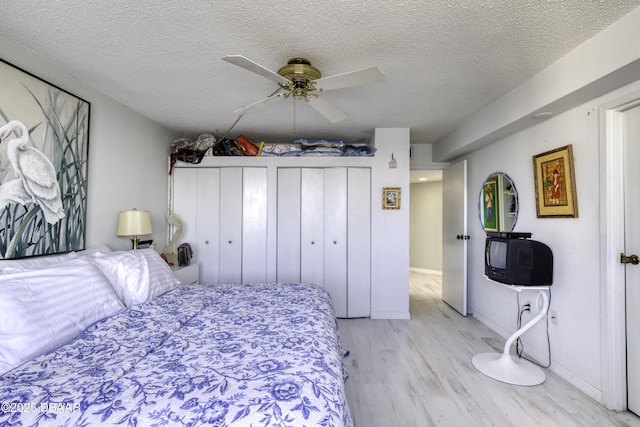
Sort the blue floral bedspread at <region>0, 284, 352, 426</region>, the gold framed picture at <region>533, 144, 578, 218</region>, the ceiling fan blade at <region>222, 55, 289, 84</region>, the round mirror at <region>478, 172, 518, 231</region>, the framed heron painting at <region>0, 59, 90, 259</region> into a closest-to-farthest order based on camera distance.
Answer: the blue floral bedspread at <region>0, 284, 352, 426</region> < the ceiling fan blade at <region>222, 55, 289, 84</region> < the framed heron painting at <region>0, 59, 90, 259</region> < the gold framed picture at <region>533, 144, 578, 218</region> < the round mirror at <region>478, 172, 518, 231</region>

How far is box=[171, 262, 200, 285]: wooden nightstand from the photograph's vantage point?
10.8 feet

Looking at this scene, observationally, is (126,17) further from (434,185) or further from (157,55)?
(434,185)

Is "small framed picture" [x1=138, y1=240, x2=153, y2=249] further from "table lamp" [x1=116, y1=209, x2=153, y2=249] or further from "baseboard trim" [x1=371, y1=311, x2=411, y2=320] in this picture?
"baseboard trim" [x1=371, y1=311, x2=411, y2=320]

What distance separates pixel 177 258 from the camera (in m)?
3.61

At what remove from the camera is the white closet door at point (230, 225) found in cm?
399

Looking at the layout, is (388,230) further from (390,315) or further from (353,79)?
(353,79)

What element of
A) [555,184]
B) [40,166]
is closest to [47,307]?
[40,166]

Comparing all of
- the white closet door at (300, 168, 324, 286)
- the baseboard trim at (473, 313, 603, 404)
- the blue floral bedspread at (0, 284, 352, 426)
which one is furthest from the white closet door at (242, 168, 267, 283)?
the baseboard trim at (473, 313, 603, 404)

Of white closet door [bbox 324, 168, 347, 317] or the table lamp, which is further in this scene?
white closet door [bbox 324, 168, 347, 317]

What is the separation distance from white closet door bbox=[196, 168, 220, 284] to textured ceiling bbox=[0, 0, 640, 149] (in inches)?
49.3

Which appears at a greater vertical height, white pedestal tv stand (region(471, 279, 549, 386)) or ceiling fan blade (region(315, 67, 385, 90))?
ceiling fan blade (region(315, 67, 385, 90))

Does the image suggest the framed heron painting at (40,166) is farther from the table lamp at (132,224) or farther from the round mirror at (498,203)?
the round mirror at (498,203)

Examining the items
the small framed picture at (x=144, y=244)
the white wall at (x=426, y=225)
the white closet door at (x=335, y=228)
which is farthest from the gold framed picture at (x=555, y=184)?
the white wall at (x=426, y=225)

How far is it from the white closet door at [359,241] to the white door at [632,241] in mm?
2352
